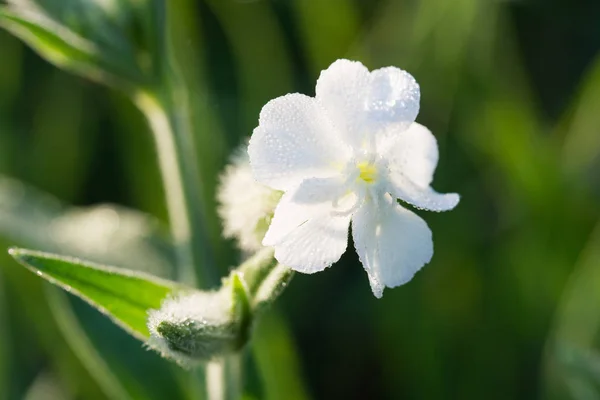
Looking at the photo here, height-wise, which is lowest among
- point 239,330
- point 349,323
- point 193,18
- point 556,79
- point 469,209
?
point 239,330

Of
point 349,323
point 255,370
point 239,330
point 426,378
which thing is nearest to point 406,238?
point 239,330

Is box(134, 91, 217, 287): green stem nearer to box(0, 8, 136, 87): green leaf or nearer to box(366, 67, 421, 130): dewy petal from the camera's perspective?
box(0, 8, 136, 87): green leaf

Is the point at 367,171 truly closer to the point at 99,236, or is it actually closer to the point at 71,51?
the point at 71,51

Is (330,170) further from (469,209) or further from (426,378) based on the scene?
(469,209)

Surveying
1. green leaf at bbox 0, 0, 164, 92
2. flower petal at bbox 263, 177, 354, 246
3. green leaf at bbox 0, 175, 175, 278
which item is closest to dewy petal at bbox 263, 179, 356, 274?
flower petal at bbox 263, 177, 354, 246

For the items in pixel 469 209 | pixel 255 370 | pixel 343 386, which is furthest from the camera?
pixel 469 209

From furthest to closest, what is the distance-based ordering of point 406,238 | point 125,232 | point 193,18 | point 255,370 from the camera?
point 193,18 < point 125,232 < point 255,370 < point 406,238

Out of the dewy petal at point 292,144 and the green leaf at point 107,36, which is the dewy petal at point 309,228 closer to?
the dewy petal at point 292,144
